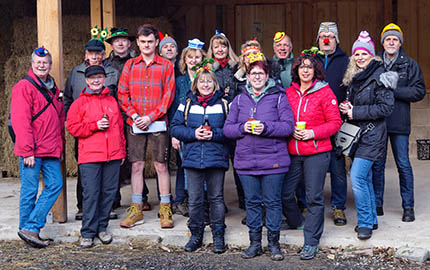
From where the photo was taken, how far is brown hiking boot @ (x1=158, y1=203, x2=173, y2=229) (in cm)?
622

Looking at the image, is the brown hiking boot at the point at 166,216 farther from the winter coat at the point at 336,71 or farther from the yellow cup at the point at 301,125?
the winter coat at the point at 336,71

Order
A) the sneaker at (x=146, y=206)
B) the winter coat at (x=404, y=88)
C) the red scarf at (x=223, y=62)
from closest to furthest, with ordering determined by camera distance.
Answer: the winter coat at (x=404, y=88) → the red scarf at (x=223, y=62) → the sneaker at (x=146, y=206)

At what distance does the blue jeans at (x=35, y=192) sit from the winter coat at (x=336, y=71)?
2.77 meters

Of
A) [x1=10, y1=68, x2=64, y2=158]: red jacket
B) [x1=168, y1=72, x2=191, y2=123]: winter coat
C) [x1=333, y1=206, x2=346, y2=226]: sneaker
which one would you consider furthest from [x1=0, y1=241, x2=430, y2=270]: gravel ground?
[x1=168, y1=72, x2=191, y2=123]: winter coat

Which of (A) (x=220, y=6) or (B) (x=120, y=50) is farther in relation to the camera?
(A) (x=220, y=6)

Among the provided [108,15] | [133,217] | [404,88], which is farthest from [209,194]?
[108,15]

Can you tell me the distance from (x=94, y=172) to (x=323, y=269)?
7.48 feet

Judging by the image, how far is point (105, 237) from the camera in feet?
19.9

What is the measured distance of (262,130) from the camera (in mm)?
5383

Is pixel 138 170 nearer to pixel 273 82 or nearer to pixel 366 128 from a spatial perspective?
pixel 273 82

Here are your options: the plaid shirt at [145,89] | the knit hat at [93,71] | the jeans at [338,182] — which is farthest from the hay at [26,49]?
the jeans at [338,182]

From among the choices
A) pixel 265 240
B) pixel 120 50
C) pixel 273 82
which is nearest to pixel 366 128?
pixel 273 82

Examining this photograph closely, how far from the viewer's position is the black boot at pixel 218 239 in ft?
18.9

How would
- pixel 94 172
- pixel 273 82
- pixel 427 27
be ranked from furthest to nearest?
pixel 427 27
pixel 94 172
pixel 273 82
